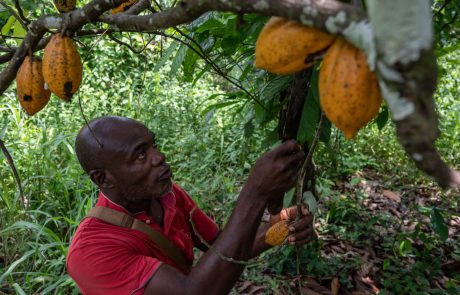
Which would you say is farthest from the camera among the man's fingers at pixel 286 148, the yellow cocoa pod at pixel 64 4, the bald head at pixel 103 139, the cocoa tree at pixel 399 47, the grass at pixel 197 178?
the grass at pixel 197 178

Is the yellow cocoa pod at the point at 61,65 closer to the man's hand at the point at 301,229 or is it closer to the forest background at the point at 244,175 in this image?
the forest background at the point at 244,175

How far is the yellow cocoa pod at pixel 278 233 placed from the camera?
1645 mm

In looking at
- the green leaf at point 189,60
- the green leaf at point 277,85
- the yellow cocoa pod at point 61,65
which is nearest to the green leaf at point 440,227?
the green leaf at point 277,85

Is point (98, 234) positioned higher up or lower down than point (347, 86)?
lower down

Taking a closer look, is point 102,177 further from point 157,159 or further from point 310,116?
point 310,116

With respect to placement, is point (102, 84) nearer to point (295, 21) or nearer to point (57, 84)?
point (57, 84)

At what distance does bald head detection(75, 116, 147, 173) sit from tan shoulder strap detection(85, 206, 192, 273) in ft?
0.58

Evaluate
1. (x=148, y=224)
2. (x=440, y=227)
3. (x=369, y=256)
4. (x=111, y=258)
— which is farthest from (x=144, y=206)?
(x=369, y=256)

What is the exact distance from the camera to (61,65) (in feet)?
2.76

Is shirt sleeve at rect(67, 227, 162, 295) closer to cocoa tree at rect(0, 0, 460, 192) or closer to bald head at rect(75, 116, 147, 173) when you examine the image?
bald head at rect(75, 116, 147, 173)

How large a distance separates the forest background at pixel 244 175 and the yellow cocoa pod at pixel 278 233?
1.21 ft

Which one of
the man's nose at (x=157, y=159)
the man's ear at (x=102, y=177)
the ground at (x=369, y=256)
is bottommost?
the ground at (x=369, y=256)

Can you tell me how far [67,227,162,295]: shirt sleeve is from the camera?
4.95 feet

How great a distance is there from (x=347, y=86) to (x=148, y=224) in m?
1.37
